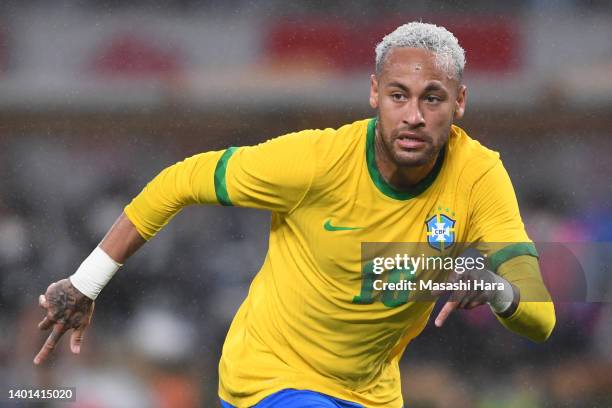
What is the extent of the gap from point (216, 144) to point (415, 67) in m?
4.28

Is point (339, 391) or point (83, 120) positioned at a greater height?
point (83, 120)

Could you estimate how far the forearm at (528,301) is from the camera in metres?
2.73

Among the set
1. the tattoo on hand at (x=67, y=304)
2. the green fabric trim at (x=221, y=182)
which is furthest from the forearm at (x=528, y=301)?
the tattoo on hand at (x=67, y=304)

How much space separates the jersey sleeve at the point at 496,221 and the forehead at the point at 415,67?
12.0 inches

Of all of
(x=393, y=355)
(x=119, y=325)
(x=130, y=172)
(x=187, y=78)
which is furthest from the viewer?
(x=187, y=78)

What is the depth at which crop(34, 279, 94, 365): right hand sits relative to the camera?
124 inches

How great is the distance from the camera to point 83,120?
295 inches

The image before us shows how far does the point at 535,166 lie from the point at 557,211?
0.49 m

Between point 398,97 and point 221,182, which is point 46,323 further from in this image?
point 398,97

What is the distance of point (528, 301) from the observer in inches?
108

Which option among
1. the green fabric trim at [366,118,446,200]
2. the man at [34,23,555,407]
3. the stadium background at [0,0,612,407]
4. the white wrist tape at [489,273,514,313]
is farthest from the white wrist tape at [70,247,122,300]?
the stadium background at [0,0,612,407]

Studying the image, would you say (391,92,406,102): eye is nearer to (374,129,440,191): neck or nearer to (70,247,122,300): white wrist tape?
(374,129,440,191): neck

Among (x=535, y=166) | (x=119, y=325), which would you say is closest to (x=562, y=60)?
(x=535, y=166)

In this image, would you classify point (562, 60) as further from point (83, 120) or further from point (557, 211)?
point (83, 120)
